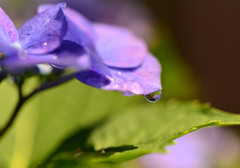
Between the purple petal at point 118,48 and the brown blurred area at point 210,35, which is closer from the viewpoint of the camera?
the purple petal at point 118,48

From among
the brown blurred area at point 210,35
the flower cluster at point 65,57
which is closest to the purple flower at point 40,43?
the flower cluster at point 65,57

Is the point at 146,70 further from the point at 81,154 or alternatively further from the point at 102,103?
the point at 102,103

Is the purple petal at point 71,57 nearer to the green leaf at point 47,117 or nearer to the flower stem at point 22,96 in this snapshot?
the flower stem at point 22,96

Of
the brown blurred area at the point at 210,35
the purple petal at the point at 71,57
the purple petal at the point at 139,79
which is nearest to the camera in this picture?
the purple petal at the point at 71,57

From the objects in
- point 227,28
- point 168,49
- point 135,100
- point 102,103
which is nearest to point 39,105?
point 102,103

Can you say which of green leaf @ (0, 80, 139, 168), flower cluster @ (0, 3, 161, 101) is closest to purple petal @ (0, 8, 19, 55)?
flower cluster @ (0, 3, 161, 101)

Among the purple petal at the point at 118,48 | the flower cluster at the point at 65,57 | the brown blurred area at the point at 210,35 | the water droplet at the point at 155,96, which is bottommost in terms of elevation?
the water droplet at the point at 155,96

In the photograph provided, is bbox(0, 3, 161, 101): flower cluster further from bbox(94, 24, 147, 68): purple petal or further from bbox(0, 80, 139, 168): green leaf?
bbox(0, 80, 139, 168): green leaf
